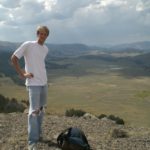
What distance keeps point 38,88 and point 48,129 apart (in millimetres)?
3794

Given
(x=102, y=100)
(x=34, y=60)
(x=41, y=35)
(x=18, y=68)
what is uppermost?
(x=41, y=35)

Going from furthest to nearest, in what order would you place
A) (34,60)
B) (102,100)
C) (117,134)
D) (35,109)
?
1. (102,100)
2. (117,134)
3. (35,109)
4. (34,60)

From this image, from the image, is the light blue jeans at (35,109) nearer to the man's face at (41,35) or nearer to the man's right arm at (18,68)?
the man's right arm at (18,68)

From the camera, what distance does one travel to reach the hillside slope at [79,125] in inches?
376

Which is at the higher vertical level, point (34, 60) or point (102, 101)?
point (34, 60)

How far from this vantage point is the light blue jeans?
Answer: 27.0ft

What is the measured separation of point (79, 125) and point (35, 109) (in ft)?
15.5

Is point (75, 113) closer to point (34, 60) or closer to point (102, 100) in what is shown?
point (34, 60)

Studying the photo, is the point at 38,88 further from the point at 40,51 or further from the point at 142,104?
the point at 142,104

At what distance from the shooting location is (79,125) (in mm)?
12914

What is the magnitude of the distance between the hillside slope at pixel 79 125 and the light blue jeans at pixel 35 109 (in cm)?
53

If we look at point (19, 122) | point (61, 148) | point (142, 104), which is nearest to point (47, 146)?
point (61, 148)

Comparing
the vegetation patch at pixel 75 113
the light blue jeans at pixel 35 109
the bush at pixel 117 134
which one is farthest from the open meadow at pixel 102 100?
the light blue jeans at pixel 35 109

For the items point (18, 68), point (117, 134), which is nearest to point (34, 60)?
point (18, 68)
